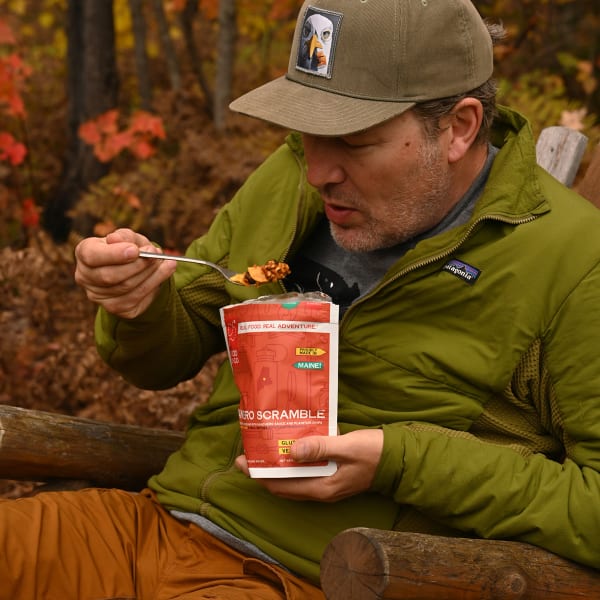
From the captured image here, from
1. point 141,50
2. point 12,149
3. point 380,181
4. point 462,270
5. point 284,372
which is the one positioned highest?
point 380,181

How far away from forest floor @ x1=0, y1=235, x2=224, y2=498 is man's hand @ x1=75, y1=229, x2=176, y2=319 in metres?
1.97

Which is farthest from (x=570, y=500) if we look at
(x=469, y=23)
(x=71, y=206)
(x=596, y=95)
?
(x=596, y=95)

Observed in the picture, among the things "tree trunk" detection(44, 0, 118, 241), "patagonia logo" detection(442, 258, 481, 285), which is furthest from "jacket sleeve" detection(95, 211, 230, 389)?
"tree trunk" detection(44, 0, 118, 241)

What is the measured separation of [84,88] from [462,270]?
4.74 m

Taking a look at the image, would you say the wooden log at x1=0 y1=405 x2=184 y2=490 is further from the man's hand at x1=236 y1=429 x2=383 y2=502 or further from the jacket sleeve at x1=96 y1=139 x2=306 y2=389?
the man's hand at x1=236 y1=429 x2=383 y2=502

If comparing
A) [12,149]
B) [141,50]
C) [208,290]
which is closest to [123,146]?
[12,149]

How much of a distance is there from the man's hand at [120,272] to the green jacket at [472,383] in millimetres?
127

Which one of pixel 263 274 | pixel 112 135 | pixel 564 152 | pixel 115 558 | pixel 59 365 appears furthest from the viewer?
pixel 112 135

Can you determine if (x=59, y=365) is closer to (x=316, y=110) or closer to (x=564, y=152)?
(x=564, y=152)

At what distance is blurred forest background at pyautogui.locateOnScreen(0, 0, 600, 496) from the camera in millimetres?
4840

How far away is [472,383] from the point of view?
93.2 inches

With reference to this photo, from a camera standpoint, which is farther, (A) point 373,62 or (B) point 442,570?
(A) point 373,62

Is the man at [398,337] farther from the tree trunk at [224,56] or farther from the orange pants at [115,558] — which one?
the tree trunk at [224,56]

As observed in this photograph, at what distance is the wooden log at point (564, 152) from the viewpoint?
3.11 m
